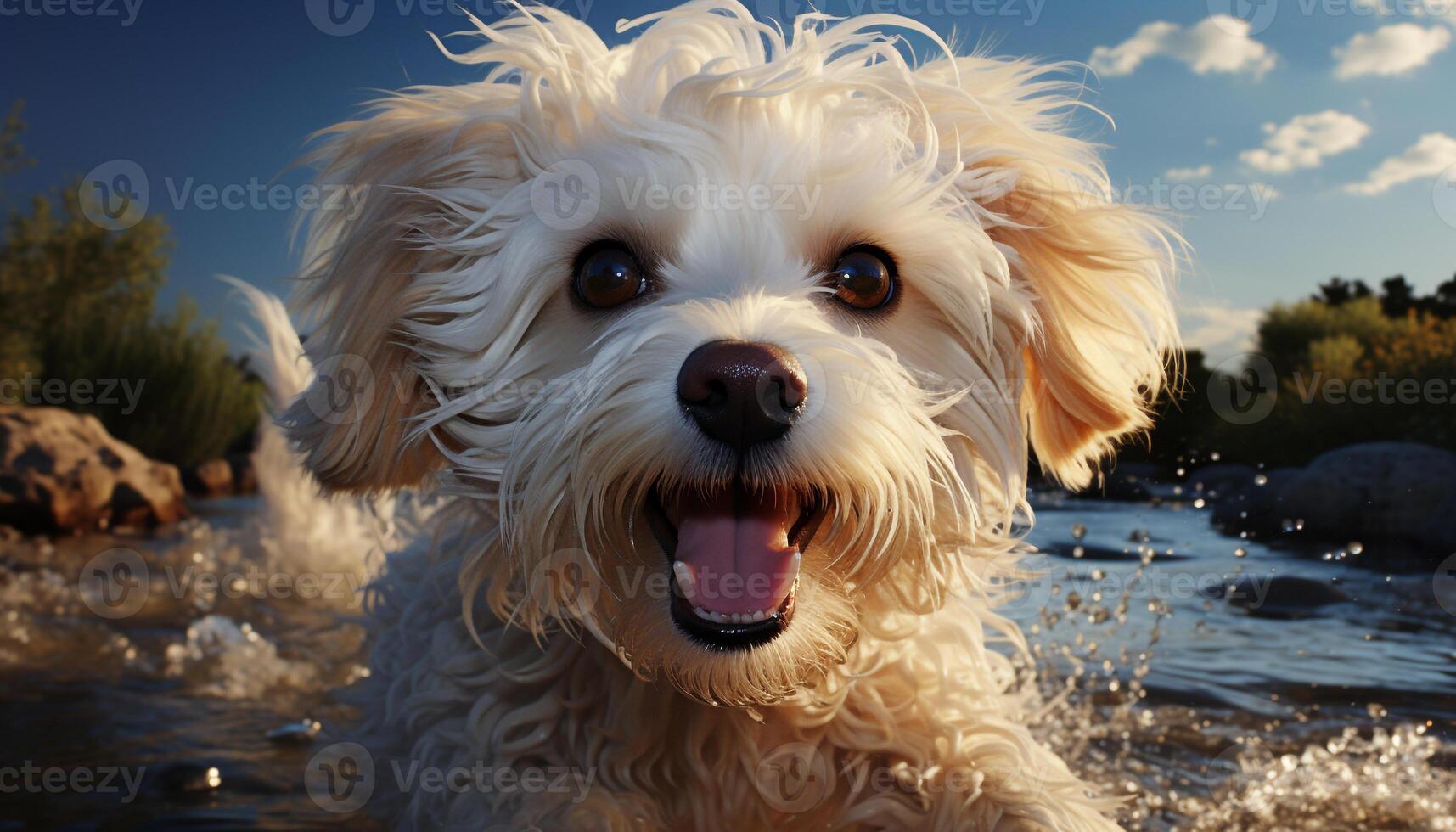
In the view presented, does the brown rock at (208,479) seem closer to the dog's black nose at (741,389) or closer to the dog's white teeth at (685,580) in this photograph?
the dog's white teeth at (685,580)

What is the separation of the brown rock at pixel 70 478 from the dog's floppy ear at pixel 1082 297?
1196 cm

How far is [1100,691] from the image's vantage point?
Answer: 5.36 m

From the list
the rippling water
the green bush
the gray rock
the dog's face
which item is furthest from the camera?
the green bush

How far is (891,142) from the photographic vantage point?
105 inches

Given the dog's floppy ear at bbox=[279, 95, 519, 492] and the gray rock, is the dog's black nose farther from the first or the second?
the gray rock

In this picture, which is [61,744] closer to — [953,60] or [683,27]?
[683,27]

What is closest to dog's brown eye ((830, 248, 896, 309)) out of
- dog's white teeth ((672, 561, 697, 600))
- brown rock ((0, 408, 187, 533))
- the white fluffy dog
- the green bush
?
the white fluffy dog

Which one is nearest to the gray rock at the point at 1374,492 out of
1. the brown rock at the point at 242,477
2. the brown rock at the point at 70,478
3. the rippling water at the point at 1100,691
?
the rippling water at the point at 1100,691

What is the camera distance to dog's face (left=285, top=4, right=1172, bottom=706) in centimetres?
217

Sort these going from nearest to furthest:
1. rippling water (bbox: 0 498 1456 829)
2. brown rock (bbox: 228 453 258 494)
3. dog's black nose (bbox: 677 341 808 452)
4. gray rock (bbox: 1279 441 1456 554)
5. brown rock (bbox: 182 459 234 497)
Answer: dog's black nose (bbox: 677 341 808 452), rippling water (bbox: 0 498 1456 829), gray rock (bbox: 1279 441 1456 554), brown rock (bbox: 182 459 234 497), brown rock (bbox: 228 453 258 494)

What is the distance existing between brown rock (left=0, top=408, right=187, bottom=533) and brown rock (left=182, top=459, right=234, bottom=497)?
4093 mm

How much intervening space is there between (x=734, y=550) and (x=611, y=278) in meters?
0.68

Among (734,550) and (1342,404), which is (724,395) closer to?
(734,550)

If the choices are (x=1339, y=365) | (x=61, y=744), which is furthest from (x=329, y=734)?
(x=1339, y=365)
